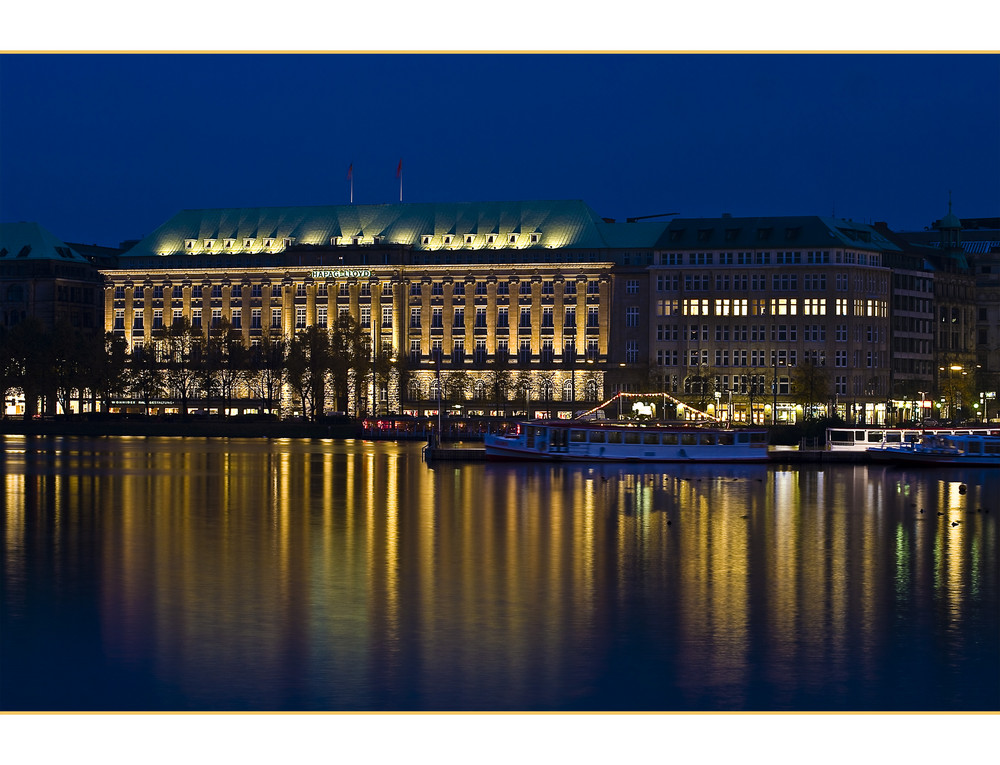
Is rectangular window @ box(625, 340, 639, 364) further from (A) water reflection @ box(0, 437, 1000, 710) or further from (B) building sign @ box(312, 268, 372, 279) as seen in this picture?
(A) water reflection @ box(0, 437, 1000, 710)

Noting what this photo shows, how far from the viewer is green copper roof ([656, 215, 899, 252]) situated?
180 meters

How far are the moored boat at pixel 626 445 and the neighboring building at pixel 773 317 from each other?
67.9m


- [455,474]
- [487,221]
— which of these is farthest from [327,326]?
[455,474]

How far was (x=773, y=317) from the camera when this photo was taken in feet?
593

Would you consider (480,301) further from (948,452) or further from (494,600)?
(494,600)

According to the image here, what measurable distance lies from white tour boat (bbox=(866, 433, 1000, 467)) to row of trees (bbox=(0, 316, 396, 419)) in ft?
236

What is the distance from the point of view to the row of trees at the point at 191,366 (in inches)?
6644

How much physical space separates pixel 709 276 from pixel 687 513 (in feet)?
389

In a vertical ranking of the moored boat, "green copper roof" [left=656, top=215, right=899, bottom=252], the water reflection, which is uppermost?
"green copper roof" [left=656, top=215, right=899, bottom=252]

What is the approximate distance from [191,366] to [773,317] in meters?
64.0

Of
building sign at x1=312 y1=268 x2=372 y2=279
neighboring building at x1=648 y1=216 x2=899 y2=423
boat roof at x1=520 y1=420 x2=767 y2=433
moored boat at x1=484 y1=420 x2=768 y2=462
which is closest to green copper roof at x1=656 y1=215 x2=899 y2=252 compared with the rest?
neighboring building at x1=648 y1=216 x2=899 y2=423

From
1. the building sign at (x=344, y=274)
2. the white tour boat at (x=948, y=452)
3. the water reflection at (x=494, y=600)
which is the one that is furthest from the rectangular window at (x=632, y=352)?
the water reflection at (x=494, y=600)

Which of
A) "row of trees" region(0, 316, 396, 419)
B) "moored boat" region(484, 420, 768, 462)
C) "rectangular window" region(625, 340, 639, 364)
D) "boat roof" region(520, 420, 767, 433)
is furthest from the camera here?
"rectangular window" region(625, 340, 639, 364)

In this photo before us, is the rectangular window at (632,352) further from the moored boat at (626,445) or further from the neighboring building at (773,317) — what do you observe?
the moored boat at (626,445)
